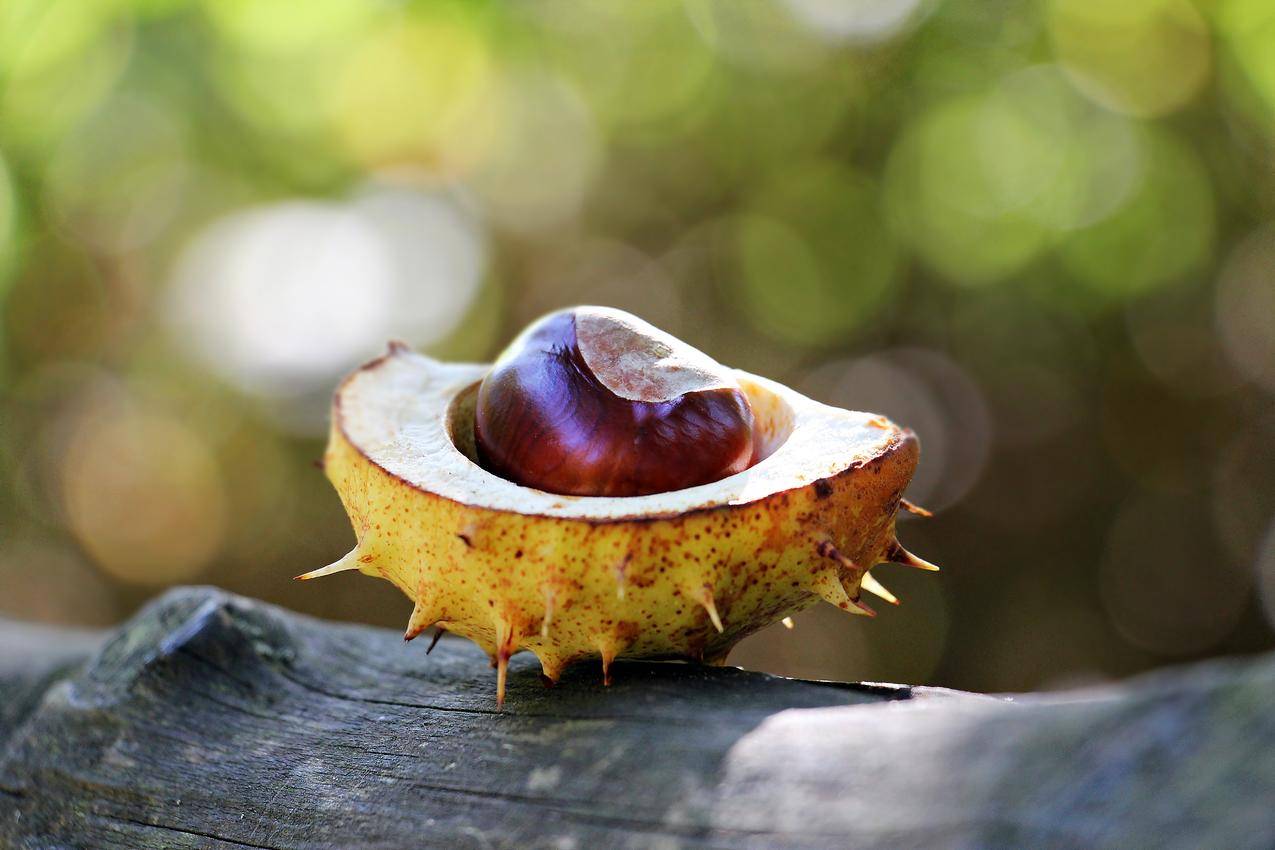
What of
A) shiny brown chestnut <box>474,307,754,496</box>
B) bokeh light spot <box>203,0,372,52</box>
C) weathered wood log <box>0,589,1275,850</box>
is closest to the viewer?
weathered wood log <box>0,589,1275,850</box>

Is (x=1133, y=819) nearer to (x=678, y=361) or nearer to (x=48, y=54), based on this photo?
(x=678, y=361)

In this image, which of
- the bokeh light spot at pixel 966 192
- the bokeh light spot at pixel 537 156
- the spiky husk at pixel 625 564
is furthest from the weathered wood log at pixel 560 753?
the bokeh light spot at pixel 966 192

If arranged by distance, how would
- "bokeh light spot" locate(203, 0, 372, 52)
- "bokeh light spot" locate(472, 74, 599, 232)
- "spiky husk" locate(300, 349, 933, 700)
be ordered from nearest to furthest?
1. "spiky husk" locate(300, 349, 933, 700)
2. "bokeh light spot" locate(203, 0, 372, 52)
3. "bokeh light spot" locate(472, 74, 599, 232)

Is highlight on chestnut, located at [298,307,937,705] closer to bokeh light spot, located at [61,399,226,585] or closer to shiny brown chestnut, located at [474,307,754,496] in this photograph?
shiny brown chestnut, located at [474,307,754,496]

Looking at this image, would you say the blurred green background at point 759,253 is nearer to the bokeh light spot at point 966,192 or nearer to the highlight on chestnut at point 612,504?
the bokeh light spot at point 966,192

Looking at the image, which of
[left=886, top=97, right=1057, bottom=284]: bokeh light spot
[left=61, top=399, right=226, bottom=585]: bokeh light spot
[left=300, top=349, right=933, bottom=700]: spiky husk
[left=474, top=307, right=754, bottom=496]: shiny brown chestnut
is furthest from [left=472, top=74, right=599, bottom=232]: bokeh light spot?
[left=300, top=349, right=933, bottom=700]: spiky husk

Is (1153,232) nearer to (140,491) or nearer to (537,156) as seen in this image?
(537,156)
